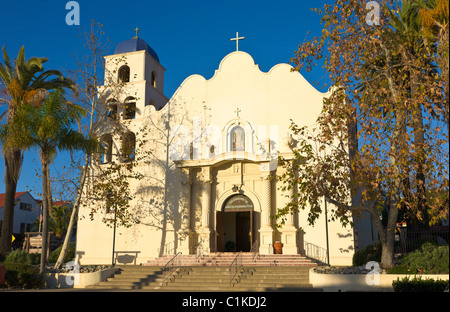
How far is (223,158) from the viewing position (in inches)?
930

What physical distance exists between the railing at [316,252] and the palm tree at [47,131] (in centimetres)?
1176

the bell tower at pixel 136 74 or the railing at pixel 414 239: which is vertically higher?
the bell tower at pixel 136 74

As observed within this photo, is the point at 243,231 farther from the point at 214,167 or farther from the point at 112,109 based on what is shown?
the point at 112,109

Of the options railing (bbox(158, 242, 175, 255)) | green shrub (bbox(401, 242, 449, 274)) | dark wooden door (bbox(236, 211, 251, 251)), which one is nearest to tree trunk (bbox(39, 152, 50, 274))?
railing (bbox(158, 242, 175, 255))

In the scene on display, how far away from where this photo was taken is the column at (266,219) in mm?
22302

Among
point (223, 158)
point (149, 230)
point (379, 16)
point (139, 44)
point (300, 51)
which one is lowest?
point (149, 230)

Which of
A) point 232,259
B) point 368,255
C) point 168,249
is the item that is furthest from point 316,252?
point 168,249

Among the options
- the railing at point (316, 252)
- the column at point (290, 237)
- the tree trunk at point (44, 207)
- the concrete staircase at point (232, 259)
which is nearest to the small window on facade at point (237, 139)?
the column at point (290, 237)

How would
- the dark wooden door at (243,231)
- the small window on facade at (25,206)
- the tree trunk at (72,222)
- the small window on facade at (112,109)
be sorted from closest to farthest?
the tree trunk at (72,222)
the dark wooden door at (243,231)
the small window on facade at (112,109)
the small window on facade at (25,206)

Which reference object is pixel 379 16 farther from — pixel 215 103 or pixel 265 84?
pixel 215 103

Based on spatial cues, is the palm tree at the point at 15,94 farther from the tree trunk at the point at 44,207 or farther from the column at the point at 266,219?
the column at the point at 266,219
